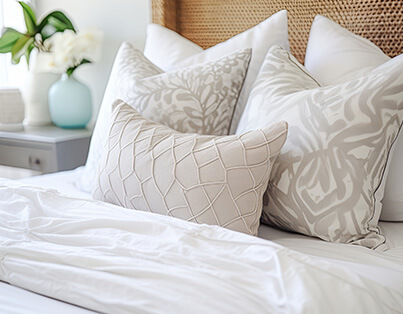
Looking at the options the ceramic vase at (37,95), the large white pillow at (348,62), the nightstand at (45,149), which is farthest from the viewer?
the ceramic vase at (37,95)

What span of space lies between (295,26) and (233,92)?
50 cm

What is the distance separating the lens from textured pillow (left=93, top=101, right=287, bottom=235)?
4.48ft

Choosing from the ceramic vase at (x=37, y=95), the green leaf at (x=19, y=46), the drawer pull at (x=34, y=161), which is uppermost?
the green leaf at (x=19, y=46)

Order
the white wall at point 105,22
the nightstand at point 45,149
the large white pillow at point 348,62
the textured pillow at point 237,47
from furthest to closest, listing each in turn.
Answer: the white wall at point 105,22 < the nightstand at point 45,149 < the textured pillow at point 237,47 < the large white pillow at point 348,62

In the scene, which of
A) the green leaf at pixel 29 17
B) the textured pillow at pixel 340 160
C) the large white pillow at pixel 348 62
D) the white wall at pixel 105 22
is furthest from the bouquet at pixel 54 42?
the textured pillow at pixel 340 160

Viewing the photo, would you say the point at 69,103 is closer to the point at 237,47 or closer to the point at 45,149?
the point at 45,149

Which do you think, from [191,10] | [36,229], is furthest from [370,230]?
[191,10]

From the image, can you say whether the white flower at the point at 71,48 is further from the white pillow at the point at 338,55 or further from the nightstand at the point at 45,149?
the white pillow at the point at 338,55

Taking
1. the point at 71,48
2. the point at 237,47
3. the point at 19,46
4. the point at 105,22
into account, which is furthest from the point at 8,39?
the point at 237,47

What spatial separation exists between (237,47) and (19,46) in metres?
1.22

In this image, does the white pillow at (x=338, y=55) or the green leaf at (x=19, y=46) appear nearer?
the white pillow at (x=338, y=55)

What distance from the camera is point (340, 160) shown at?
139cm

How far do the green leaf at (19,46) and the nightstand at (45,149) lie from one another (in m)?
0.33

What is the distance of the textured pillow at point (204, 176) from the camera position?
136 cm
